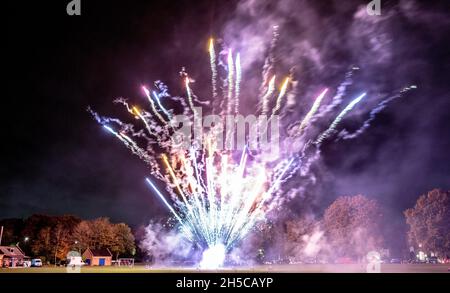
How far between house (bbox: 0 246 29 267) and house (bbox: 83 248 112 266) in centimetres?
943

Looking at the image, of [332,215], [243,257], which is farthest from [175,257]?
[332,215]

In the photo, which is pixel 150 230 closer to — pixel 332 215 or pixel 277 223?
pixel 277 223

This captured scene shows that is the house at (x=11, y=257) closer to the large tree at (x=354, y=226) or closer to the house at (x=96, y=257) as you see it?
the house at (x=96, y=257)

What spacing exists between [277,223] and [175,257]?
25161 millimetres

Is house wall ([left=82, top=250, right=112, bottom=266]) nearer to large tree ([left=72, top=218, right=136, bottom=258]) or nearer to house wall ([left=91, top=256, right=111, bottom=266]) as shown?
house wall ([left=91, top=256, right=111, bottom=266])

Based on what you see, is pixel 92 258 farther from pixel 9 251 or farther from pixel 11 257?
pixel 11 257

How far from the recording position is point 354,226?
7556 cm

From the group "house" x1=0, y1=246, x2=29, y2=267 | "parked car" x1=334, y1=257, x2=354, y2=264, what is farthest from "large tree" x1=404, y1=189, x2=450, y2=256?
"house" x1=0, y1=246, x2=29, y2=267

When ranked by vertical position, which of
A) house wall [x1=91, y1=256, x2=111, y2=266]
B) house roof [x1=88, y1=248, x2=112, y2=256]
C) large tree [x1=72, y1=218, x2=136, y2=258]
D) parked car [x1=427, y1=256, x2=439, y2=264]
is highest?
large tree [x1=72, y1=218, x2=136, y2=258]

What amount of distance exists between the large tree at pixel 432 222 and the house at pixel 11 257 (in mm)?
62114

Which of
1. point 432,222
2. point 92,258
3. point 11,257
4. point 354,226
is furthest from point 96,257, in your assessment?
point 432,222

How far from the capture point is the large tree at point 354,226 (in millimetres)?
74062

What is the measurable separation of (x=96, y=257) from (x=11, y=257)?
1354cm

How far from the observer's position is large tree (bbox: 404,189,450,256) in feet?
238
